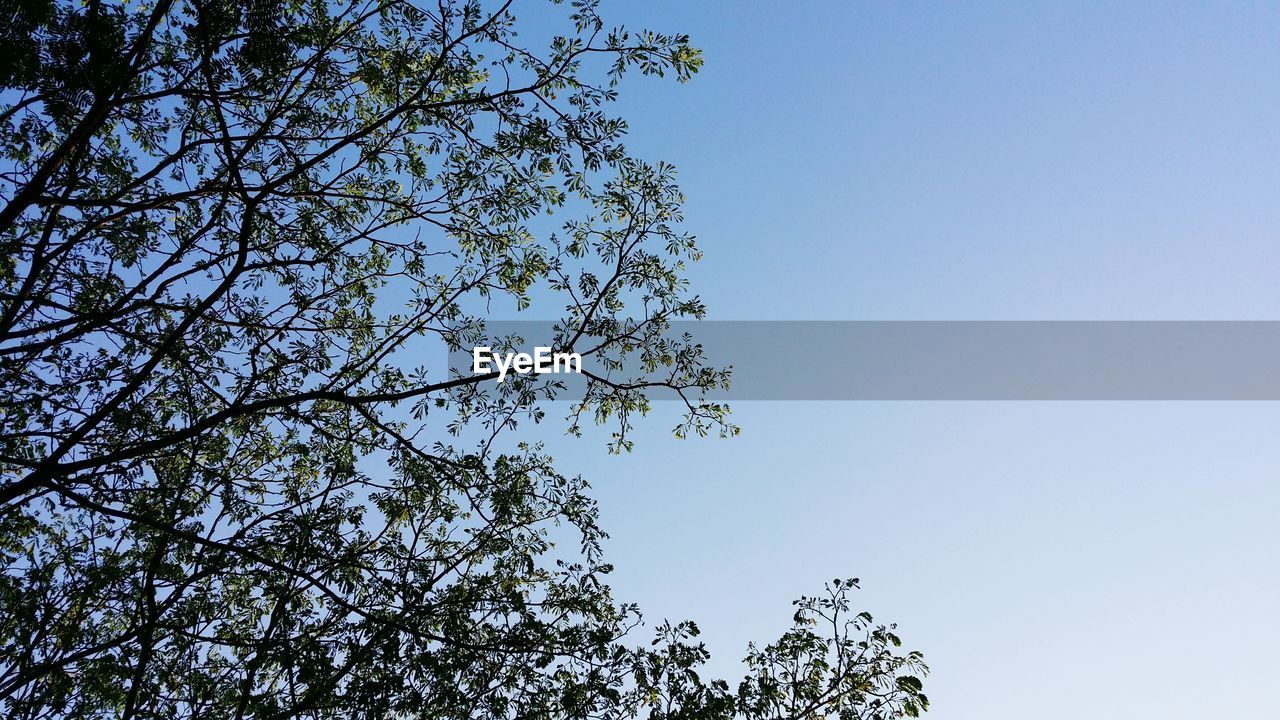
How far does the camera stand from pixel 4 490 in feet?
22.2

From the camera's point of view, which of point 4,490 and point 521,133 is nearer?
point 4,490

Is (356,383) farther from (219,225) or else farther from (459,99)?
(459,99)

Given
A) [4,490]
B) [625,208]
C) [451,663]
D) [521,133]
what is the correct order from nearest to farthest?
[4,490] → [451,663] → [521,133] → [625,208]

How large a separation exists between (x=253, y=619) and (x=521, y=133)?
20.3 feet

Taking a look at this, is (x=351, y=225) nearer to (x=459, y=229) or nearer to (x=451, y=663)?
(x=459, y=229)


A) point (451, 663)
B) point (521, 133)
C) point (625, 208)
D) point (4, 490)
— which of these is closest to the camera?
point (4, 490)

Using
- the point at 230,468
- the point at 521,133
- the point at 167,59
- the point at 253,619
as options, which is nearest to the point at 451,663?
the point at 253,619

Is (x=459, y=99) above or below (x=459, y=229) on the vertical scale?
above

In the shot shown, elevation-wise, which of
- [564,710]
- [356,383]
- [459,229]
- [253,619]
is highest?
[459,229]

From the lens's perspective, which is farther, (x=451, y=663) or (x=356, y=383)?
(x=356, y=383)

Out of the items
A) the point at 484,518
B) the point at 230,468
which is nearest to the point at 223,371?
the point at 230,468

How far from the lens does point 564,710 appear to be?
818 cm

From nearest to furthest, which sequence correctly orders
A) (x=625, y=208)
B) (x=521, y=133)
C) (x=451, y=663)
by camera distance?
(x=451, y=663), (x=521, y=133), (x=625, y=208)

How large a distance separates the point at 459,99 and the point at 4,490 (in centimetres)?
559
